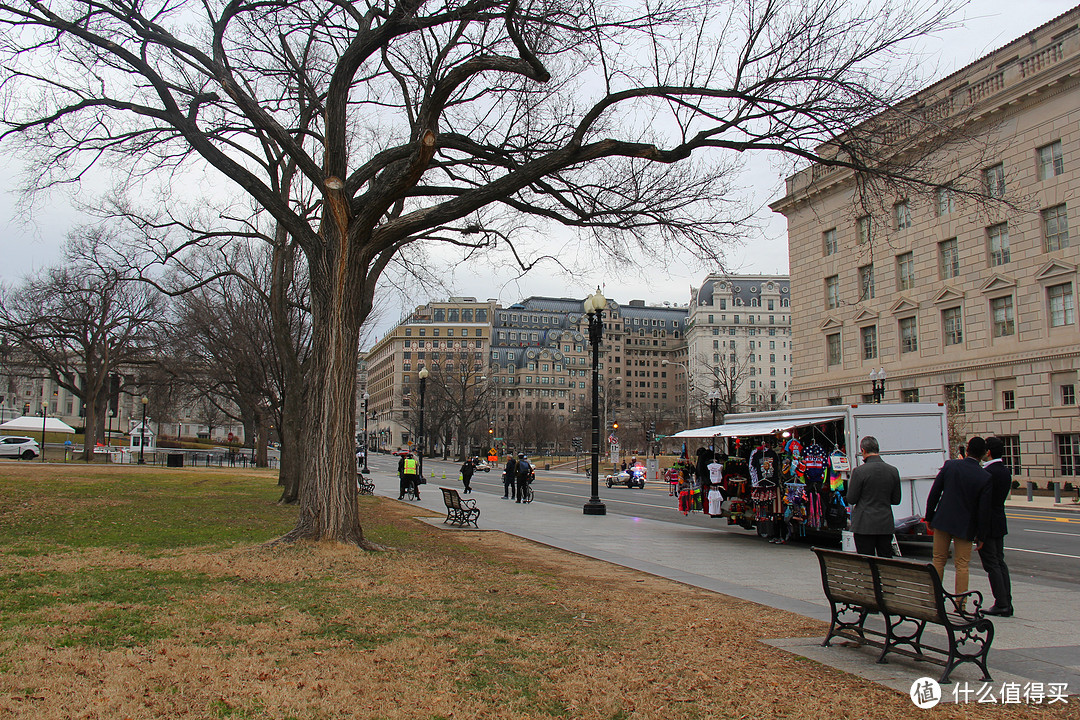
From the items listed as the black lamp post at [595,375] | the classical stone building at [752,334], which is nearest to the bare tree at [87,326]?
the black lamp post at [595,375]

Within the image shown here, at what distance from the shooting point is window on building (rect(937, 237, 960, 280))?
41.4 meters

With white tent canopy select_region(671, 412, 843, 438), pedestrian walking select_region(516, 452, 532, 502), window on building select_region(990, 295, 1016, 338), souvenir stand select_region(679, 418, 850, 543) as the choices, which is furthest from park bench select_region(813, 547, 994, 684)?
window on building select_region(990, 295, 1016, 338)

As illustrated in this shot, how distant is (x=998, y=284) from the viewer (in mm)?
38656

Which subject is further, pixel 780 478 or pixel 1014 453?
pixel 1014 453

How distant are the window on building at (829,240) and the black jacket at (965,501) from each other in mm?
43871

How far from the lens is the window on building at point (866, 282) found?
46000mm

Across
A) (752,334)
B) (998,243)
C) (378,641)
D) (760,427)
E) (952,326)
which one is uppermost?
(752,334)

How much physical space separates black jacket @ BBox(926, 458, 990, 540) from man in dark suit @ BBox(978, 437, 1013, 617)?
0.24 feet

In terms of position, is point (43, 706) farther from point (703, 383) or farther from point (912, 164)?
point (703, 383)

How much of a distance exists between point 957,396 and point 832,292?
11726 mm

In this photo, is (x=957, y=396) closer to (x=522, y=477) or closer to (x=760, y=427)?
(x=522, y=477)

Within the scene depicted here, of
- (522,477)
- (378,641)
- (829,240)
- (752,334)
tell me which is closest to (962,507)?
(378,641)

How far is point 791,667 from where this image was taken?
6.06 m

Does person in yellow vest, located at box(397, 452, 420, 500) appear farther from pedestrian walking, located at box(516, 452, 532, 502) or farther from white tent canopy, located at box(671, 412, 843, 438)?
white tent canopy, located at box(671, 412, 843, 438)
